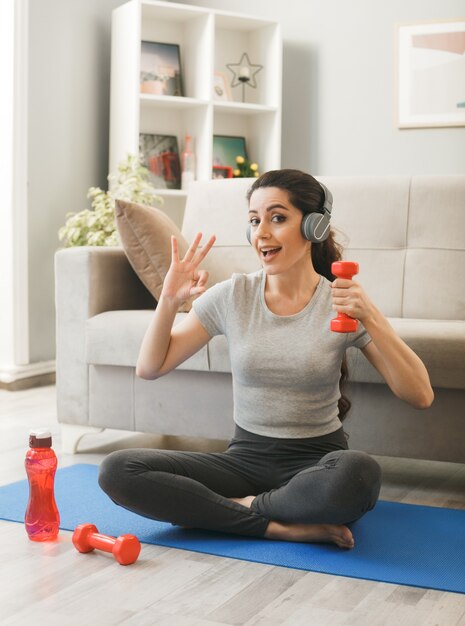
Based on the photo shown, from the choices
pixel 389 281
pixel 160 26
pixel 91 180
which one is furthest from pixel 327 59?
pixel 389 281

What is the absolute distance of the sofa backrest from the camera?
2869 millimetres

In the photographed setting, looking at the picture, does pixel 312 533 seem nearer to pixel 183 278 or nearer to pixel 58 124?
pixel 183 278

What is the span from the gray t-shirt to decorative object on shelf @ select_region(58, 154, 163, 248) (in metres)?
2.14

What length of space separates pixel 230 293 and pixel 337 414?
372mm

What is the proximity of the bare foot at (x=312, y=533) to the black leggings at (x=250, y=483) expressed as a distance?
0.02 m

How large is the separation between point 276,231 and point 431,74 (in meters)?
2.99

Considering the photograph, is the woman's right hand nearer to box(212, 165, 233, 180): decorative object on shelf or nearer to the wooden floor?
the wooden floor

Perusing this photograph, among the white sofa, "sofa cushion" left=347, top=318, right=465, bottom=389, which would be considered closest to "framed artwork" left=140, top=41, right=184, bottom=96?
the white sofa

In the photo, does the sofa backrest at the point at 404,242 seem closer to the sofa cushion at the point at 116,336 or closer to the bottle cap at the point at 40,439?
the sofa cushion at the point at 116,336

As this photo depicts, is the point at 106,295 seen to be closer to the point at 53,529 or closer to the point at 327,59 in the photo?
the point at 53,529

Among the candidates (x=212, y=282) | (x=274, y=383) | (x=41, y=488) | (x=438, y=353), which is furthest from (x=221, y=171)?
(x=41, y=488)

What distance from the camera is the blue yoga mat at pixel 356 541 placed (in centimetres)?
177

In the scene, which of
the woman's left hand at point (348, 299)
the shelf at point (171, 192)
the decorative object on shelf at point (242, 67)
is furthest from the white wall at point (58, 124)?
the woman's left hand at point (348, 299)

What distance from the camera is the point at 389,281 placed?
294 centimetres
